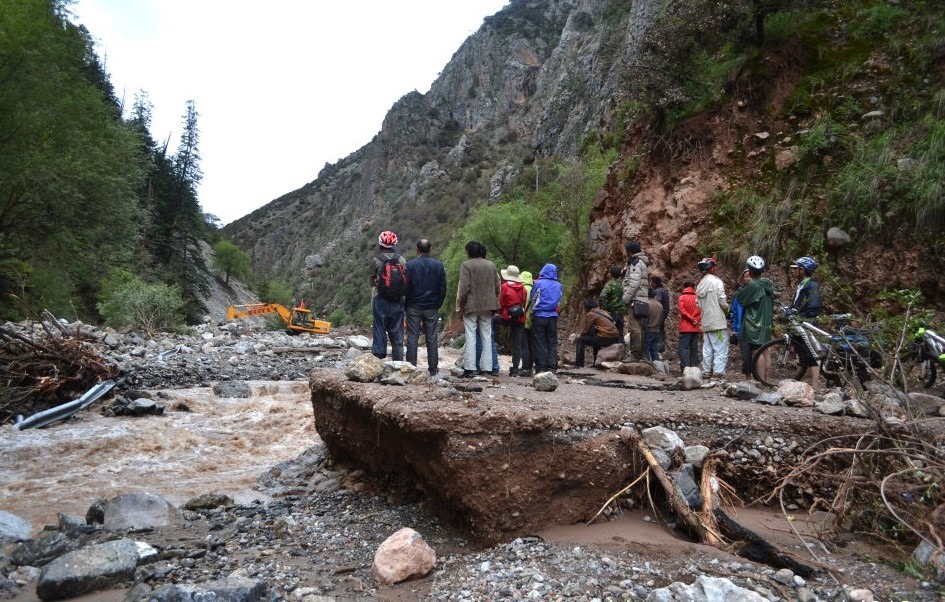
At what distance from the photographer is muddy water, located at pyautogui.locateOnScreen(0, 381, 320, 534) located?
19.0 ft

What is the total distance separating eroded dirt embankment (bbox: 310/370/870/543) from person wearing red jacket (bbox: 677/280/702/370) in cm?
399

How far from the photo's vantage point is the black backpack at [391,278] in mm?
7199

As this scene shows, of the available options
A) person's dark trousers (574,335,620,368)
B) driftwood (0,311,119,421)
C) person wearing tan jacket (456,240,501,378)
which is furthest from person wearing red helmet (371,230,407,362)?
driftwood (0,311,119,421)

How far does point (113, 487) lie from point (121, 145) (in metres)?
22.9

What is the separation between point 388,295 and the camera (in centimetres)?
722

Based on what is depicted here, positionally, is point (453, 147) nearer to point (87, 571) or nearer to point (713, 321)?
point (713, 321)

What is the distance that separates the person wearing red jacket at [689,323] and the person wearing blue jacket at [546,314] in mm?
2452

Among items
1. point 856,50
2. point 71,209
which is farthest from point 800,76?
point 71,209

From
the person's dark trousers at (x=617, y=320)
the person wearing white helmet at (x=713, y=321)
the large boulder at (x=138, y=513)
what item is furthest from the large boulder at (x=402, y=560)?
the person's dark trousers at (x=617, y=320)

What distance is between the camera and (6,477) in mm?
6246

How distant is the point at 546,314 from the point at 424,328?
1.80 meters

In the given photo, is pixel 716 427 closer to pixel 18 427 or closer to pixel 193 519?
pixel 193 519

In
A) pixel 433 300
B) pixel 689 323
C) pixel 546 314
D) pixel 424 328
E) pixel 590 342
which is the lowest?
pixel 590 342

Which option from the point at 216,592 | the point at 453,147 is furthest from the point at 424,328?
the point at 453,147
